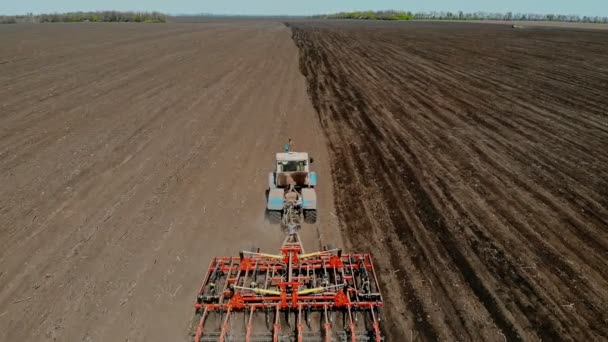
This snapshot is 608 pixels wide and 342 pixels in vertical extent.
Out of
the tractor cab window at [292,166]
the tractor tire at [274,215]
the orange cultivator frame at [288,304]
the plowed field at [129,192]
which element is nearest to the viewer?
the orange cultivator frame at [288,304]

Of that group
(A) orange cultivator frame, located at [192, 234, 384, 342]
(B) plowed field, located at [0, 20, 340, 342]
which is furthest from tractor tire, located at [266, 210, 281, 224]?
(A) orange cultivator frame, located at [192, 234, 384, 342]

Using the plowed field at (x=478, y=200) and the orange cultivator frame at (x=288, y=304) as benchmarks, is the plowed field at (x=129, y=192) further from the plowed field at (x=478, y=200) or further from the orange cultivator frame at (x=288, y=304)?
the plowed field at (x=478, y=200)

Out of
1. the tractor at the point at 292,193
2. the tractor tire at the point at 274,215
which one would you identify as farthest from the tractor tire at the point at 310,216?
the tractor tire at the point at 274,215

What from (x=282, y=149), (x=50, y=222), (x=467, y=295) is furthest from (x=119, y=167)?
(x=467, y=295)

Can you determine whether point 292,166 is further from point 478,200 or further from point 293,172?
point 478,200

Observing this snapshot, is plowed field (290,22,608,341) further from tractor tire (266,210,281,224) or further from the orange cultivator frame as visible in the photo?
tractor tire (266,210,281,224)

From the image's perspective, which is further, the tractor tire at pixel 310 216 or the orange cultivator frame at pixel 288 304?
the tractor tire at pixel 310 216

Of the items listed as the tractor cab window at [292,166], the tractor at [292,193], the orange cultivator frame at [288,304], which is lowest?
the orange cultivator frame at [288,304]
